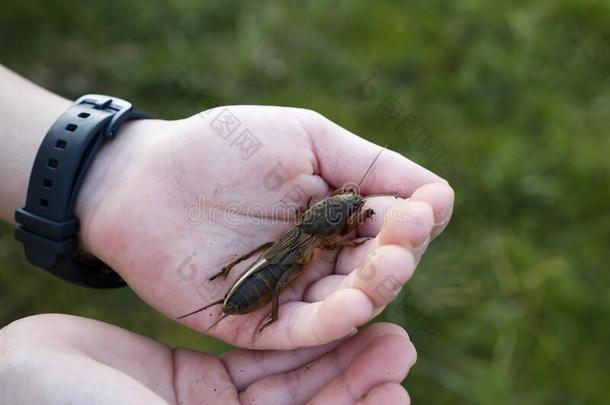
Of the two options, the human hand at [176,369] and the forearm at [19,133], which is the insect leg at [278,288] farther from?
the forearm at [19,133]

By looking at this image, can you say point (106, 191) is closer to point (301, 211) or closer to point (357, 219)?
point (301, 211)

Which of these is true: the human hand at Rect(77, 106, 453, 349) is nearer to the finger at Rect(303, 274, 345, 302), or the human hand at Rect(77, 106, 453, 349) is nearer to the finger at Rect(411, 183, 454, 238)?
the finger at Rect(303, 274, 345, 302)

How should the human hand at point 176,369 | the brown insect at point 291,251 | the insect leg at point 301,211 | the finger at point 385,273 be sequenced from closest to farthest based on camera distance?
the human hand at point 176,369
the finger at point 385,273
the brown insect at point 291,251
the insect leg at point 301,211

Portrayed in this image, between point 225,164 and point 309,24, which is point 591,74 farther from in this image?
point 225,164

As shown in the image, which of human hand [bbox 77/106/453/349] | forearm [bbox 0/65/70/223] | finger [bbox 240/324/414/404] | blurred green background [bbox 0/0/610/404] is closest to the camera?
finger [bbox 240/324/414/404]

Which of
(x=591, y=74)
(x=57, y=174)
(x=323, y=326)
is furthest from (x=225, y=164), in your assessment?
(x=591, y=74)

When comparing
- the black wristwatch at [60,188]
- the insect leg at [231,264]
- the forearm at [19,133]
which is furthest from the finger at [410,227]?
the forearm at [19,133]

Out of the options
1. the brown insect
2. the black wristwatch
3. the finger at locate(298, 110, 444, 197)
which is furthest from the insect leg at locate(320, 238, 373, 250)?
the black wristwatch

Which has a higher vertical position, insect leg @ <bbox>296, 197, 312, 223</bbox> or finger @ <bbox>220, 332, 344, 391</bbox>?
insect leg @ <bbox>296, 197, 312, 223</bbox>
